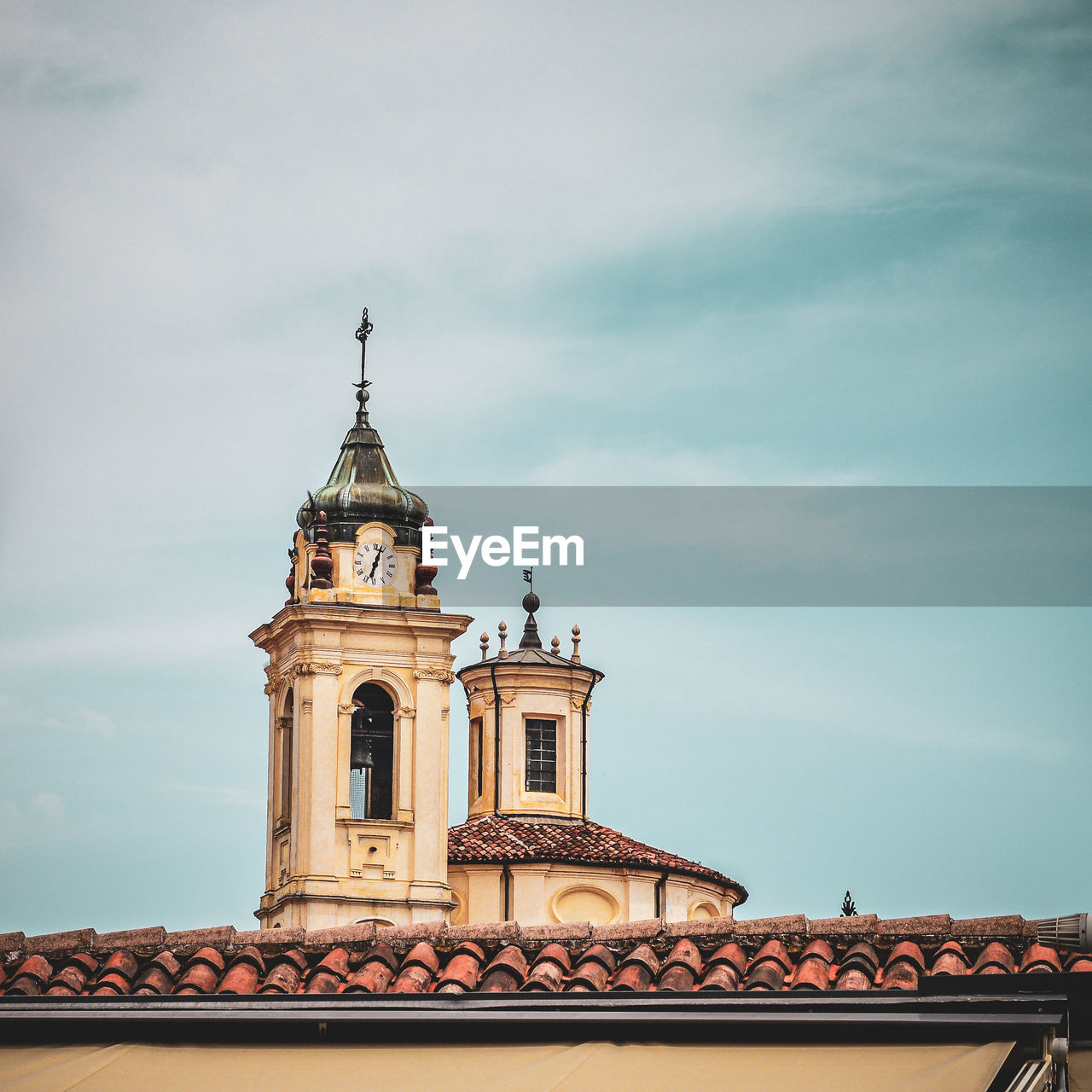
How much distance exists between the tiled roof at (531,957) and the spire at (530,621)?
44642 millimetres

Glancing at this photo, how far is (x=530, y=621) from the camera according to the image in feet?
187

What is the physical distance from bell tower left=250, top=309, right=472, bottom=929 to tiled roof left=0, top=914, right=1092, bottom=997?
114 ft

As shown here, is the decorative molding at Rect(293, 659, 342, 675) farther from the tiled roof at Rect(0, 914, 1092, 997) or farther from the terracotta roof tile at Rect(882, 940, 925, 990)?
the terracotta roof tile at Rect(882, 940, 925, 990)

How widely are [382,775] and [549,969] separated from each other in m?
38.5

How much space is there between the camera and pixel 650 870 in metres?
49.7

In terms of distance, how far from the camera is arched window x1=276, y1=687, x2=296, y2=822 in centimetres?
4806

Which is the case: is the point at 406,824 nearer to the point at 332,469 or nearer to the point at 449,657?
the point at 449,657

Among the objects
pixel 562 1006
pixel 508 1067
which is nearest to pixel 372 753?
pixel 562 1006

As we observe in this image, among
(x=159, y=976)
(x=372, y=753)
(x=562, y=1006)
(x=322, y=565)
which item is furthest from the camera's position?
(x=372, y=753)

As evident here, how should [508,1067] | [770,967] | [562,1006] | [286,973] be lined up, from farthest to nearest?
[286,973] → [770,967] → [562,1006] → [508,1067]

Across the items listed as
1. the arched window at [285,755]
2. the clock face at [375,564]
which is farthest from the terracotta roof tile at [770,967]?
the clock face at [375,564]

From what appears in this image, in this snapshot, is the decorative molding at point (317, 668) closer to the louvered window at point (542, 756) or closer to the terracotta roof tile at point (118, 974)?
the louvered window at point (542, 756)

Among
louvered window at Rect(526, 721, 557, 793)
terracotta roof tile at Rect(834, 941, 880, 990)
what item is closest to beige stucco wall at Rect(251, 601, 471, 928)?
louvered window at Rect(526, 721, 557, 793)

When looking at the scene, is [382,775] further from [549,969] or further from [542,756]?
[549,969]
